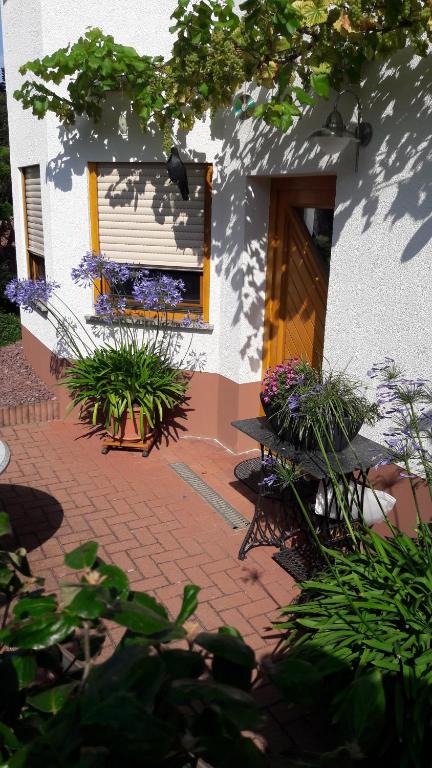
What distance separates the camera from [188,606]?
109cm

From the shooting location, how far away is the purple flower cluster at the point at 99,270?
19.9 feet

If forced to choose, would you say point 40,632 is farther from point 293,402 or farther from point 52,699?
point 293,402

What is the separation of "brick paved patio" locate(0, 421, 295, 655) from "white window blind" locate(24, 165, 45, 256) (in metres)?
2.53

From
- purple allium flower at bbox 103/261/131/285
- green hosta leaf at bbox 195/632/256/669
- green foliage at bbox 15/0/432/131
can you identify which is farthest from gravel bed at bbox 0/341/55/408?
green hosta leaf at bbox 195/632/256/669

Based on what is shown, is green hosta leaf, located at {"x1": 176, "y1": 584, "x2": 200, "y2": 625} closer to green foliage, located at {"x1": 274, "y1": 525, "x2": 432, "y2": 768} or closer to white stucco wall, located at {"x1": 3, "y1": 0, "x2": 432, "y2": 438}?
green foliage, located at {"x1": 274, "y1": 525, "x2": 432, "y2": 768}

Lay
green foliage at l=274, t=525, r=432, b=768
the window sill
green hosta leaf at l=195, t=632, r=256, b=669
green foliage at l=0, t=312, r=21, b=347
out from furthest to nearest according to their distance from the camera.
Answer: green foliage at l=0, t=312, r=21, b=347 → the window sill → green foliage at l=274, t=525, r=432, b=768 → green hosta leaf at l=195, t=632, r=256, b=669

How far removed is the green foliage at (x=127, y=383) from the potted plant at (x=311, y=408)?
81.9 inches

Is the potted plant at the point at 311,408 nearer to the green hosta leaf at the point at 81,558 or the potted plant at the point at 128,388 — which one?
the potted plant at the point at 128,388

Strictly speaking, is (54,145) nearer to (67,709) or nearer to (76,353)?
(76,353)

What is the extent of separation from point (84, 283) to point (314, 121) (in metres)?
3.11

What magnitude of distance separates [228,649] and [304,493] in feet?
12.1

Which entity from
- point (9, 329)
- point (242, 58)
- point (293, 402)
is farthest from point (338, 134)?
point (9, 329)

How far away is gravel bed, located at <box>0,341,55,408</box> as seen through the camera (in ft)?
23.6

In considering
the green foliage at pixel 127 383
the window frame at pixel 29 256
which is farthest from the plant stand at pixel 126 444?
the window frame at pixel 29 256
